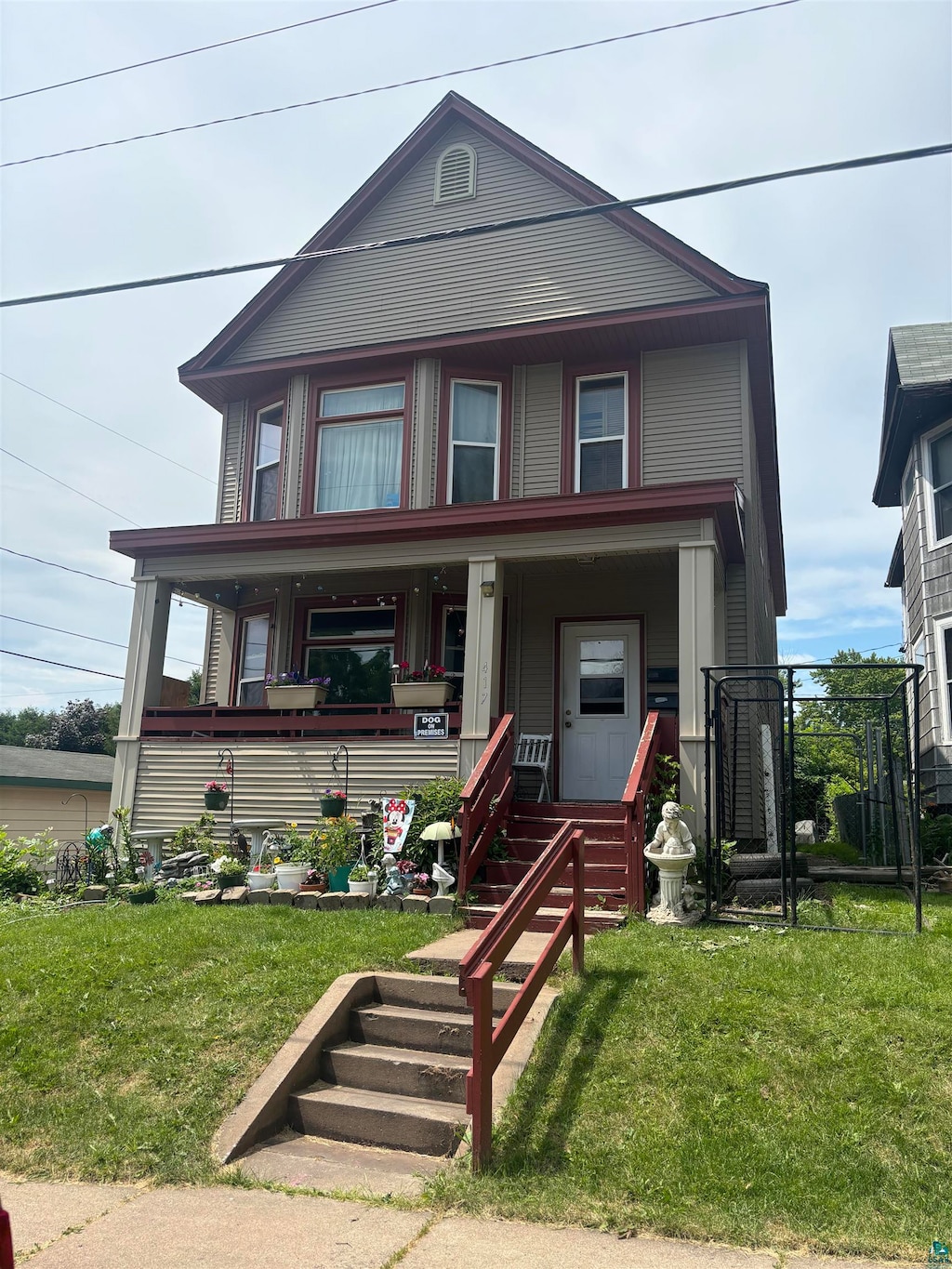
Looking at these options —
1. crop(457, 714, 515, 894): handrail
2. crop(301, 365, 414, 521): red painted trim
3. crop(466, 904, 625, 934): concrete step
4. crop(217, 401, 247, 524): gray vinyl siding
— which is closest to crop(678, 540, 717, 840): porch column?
crop(466, 904, 625, 934): concrete step

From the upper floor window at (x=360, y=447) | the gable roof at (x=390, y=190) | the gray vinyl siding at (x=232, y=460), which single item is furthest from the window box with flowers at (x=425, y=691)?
the gable roof at (x=390, y=190)

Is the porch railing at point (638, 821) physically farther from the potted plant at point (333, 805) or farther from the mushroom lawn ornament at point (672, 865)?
the potted plant at point (333, 805)

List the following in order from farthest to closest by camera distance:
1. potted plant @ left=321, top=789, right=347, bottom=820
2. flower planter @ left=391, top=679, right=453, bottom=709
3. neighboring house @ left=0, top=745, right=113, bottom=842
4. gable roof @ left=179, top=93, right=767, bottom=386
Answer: neighboring house @ left=0, top=745, right=113, bottom=842 → gable roof @ left=179, top=93, right=767, bottom=386 → flower planter @ left=391, top=679, right=453, bottom=709 → potted plant @ left=321, top=789, right=347, bottom=820

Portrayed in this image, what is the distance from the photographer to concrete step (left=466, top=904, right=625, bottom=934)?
8297 millimetres

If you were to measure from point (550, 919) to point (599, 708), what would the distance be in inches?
198

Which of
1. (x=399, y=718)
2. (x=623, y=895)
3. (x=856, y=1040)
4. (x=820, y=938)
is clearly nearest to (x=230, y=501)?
(x=399, y=718)

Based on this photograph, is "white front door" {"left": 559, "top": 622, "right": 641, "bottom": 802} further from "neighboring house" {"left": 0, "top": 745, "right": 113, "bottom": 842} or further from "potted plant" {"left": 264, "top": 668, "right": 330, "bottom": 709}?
"neighboring house" {"left": 0, "top": 745, "right": 113, "bottom": 842}

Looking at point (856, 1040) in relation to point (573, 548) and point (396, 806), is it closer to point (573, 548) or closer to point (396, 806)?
point (396, 806)

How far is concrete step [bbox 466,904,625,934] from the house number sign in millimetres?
2700

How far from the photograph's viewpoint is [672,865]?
8.43 metres

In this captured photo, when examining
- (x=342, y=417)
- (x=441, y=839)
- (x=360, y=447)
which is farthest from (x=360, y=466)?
(x=441, y=839)

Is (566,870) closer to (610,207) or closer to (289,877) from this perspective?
(289,877)

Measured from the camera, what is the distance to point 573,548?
1111 centimetres

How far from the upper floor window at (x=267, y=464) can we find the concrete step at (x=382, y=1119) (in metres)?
10.5
